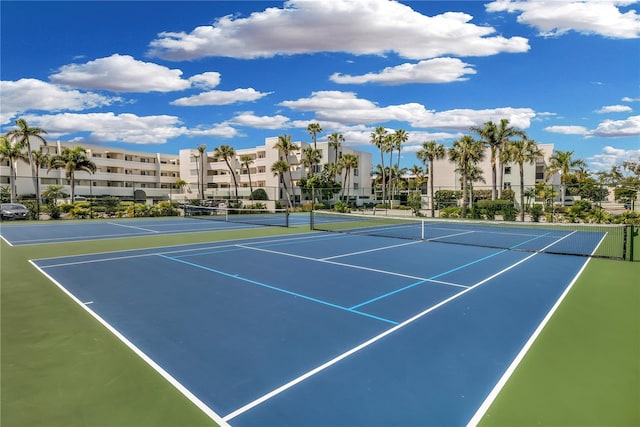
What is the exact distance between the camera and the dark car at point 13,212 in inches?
1125

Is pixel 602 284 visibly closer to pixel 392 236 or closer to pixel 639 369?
pixel 639 369

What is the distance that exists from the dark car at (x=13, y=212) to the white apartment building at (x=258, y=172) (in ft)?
103

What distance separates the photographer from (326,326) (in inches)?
255

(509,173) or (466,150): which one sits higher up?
(466,150)

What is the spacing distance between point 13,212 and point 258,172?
39360 millimetres

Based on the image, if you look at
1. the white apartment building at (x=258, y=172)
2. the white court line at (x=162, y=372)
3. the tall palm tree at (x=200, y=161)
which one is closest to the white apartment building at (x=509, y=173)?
the white apartment building at (x=258, y=172)

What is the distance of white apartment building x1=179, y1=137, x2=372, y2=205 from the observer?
2459 inches

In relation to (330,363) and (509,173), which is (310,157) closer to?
(509,173)

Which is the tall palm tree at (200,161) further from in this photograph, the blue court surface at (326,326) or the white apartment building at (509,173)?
the blue court surface at (326,326)

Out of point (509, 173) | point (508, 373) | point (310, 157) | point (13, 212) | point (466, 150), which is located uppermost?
point (310, 157)

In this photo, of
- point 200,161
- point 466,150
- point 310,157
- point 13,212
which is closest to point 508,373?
point 13,212

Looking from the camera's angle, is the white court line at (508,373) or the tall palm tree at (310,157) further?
the tall palm tree at (310,157)

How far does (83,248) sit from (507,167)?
58993mm

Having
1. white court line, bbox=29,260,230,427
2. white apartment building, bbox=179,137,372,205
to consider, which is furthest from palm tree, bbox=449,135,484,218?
white court line, bbox=29,260,230,427
